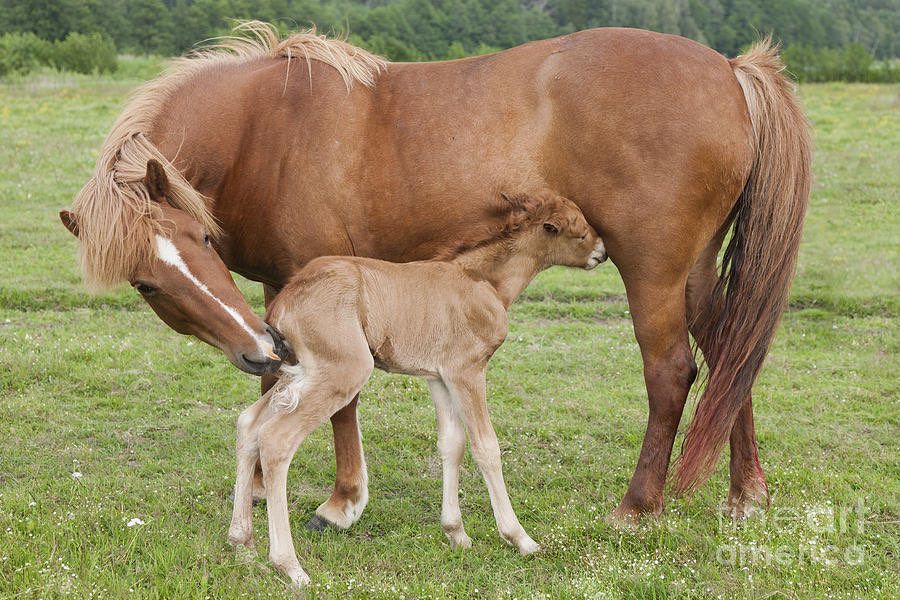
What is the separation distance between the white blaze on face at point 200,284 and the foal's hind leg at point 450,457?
0.91m

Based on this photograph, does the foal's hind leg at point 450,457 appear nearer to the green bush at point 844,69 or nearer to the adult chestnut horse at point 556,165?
the adult chestnut horse at point 556,165

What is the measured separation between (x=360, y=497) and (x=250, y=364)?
123 centimetres

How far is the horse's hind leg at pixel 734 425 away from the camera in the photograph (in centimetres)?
479

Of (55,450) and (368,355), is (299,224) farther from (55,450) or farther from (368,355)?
(55,450)

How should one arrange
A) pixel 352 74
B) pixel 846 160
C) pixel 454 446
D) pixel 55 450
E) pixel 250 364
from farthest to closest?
pixel 846 160 → pixel 55 450 → pixel 352 74 → pixel 454 446 → pixel 250 364

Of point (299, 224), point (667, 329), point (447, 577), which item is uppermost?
point (299, 224)

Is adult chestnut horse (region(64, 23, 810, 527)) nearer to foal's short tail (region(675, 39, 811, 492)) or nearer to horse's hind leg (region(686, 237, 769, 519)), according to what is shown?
foal's short tail (region(675, 39, 811, 492))

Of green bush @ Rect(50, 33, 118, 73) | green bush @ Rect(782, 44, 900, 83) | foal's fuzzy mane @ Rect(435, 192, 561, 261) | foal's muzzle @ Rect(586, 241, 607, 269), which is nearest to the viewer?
foal's fuzzy mane @ Rect(435, 192, 561, 261)

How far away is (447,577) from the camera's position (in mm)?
3973

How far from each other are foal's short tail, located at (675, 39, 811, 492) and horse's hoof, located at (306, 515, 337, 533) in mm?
1730

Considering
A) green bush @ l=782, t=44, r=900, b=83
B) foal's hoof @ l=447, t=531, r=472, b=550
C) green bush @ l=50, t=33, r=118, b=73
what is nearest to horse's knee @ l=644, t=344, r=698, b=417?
foal's hoof @ l=447, t=531, r=472, b=550

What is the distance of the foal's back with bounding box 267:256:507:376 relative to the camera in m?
3.98

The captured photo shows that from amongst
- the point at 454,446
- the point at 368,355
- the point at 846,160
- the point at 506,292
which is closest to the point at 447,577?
the point at 454,446

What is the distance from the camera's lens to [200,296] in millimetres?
3807
